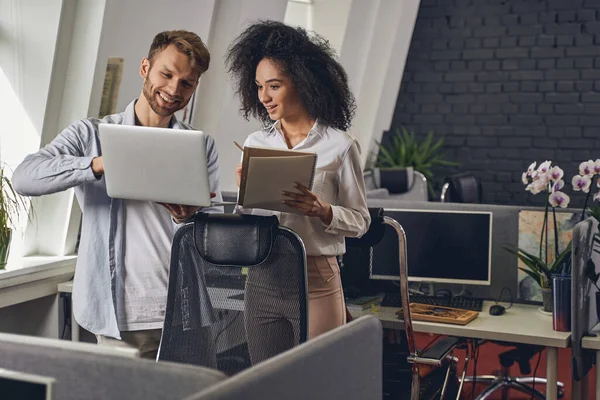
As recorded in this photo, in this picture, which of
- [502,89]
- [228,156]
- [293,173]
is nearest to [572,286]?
[293,173]

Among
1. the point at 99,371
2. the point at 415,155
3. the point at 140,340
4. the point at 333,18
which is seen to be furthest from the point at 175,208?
the point at 415,155

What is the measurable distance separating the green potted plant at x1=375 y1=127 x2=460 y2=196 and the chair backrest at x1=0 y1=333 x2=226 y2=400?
18.8ft

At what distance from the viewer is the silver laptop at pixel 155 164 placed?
203 cm

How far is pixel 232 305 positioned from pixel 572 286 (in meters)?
1.24

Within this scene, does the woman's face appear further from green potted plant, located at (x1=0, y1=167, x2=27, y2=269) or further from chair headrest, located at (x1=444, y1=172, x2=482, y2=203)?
chair headrest, located at (x1=444, y1=172, x2=482, y2=203)

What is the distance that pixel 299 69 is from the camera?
2.33m

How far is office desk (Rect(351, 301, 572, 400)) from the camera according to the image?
2.76 m

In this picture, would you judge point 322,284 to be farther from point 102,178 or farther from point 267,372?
point 267,372

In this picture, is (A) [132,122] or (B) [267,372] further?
(A) [132,122]

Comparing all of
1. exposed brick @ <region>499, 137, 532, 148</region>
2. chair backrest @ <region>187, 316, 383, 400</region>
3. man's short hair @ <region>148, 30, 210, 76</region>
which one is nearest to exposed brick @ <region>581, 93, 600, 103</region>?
exposed brick @ <region>499, 137, 532, 148</region>

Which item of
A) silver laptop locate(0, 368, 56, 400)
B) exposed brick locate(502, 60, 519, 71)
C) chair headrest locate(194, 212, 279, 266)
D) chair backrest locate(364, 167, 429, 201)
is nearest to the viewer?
silver laptop locate(0, 368, 56, 400)

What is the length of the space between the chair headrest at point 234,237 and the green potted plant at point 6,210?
4.41 feet

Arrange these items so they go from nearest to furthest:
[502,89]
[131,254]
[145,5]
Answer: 1. [131,254]
2. [145,5]
3. [502,89]

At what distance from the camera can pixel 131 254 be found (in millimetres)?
2184
